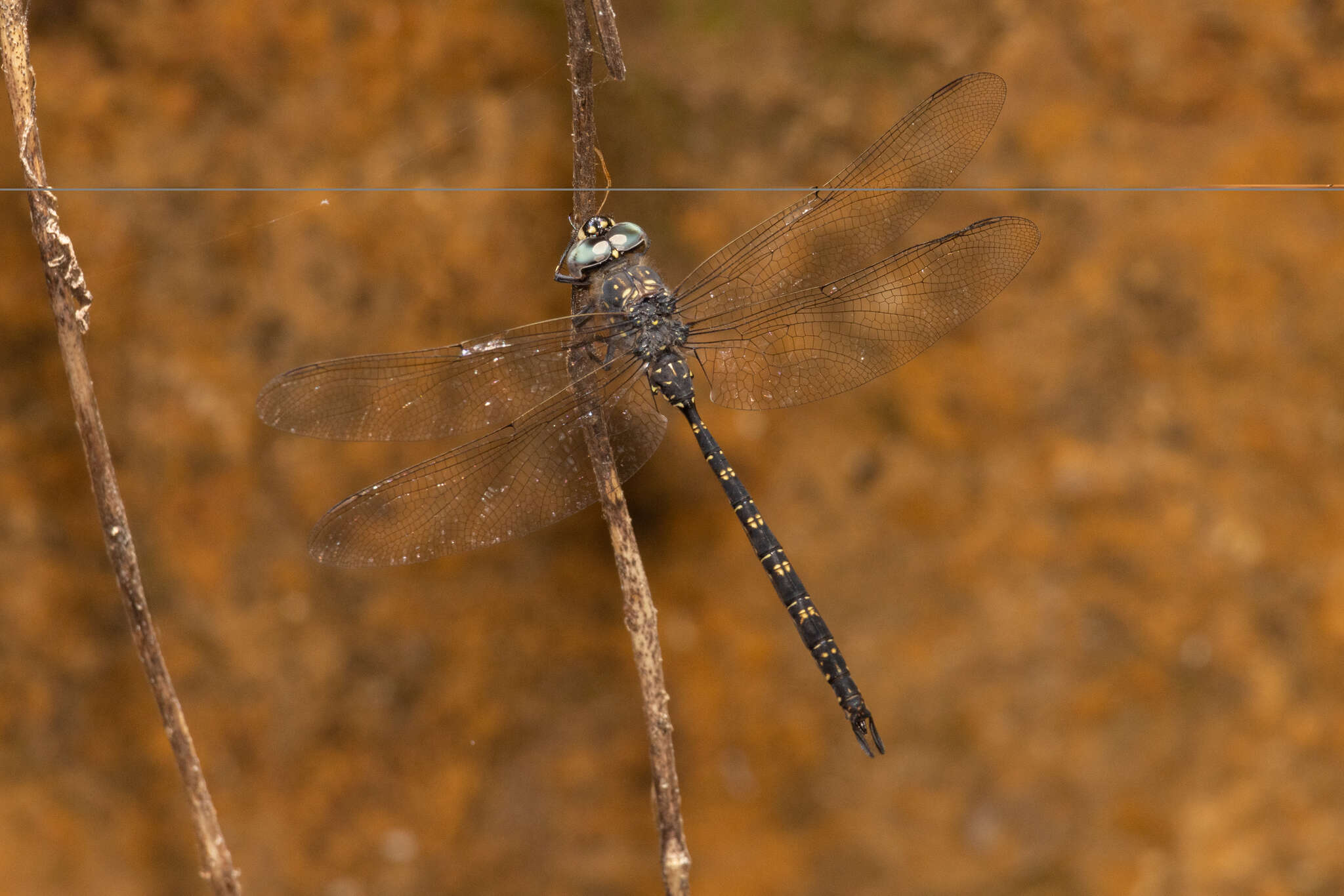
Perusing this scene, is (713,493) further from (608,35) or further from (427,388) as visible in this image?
(608,35)

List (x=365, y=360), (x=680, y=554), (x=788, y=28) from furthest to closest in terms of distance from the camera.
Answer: (x=680, y=554)
(x=788, y=28)
(x=365, y=360)

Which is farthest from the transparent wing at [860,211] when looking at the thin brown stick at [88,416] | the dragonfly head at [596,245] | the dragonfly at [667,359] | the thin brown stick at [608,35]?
the thin brown stick at [88,416]

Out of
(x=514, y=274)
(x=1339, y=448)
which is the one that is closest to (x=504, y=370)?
(x=514, y=274)

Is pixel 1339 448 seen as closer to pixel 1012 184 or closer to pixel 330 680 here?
pixel 1012 184

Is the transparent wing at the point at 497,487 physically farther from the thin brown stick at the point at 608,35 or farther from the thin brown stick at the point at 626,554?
the thin brown stick at the point at 608,35

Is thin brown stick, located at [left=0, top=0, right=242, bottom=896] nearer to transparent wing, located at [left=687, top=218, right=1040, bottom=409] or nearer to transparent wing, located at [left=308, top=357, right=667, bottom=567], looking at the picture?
transparent wing, located at [left=308, top=357, right=667, bottom=567]

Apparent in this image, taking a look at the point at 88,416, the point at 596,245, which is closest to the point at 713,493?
the point at 596,245
